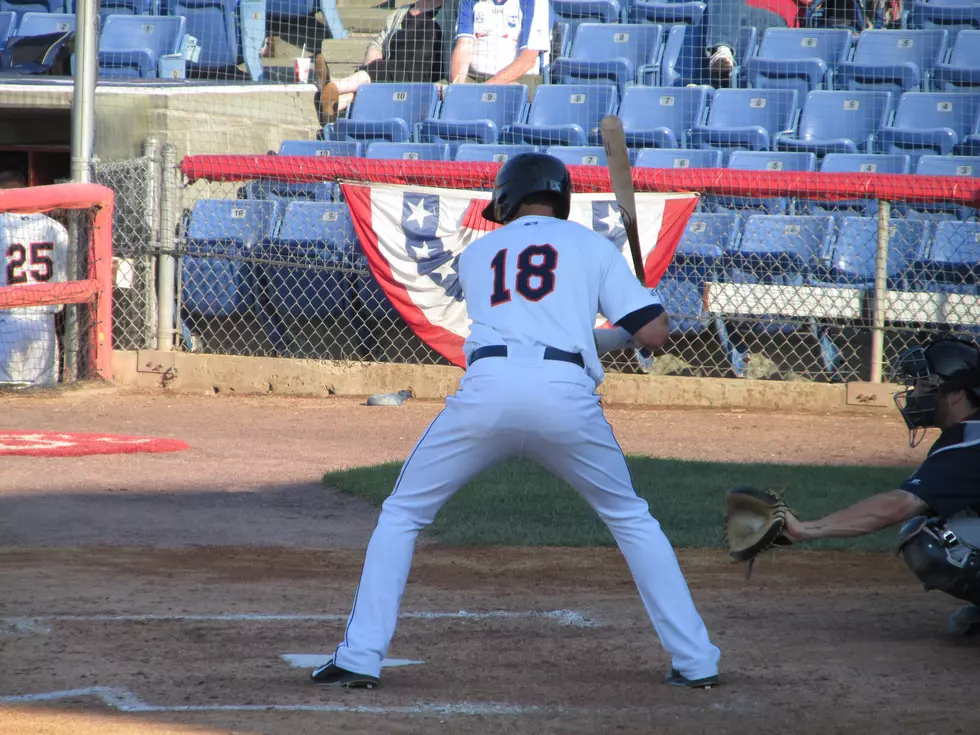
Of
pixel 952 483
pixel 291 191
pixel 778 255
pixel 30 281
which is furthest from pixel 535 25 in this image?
pixel 952 483

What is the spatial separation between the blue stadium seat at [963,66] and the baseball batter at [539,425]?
1010 centimetres

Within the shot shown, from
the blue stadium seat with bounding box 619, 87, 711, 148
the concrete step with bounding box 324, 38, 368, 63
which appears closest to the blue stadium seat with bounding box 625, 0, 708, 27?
the blue stadium seat with bounding box 619, 87, 711, 148

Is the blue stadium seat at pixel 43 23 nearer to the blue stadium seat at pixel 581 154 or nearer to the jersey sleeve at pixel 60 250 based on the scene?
the jersey sleeve at pixel 60 250

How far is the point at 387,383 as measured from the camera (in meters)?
10.8

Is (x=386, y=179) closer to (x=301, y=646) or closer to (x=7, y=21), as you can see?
(x=301, y=646)

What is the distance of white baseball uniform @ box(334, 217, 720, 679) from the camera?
3.45 m

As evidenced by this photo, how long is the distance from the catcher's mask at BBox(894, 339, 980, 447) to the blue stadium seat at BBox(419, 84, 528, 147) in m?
8.83

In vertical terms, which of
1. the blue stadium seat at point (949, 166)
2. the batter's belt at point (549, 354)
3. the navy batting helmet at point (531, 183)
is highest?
the navy batting helmet at point (531, 183)

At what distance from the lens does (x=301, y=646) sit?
4.08 meters

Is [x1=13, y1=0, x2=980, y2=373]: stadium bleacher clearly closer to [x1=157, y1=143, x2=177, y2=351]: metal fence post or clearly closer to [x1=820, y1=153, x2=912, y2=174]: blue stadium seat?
[x1=820, y1=153, x2=912, y2=174]: blue stadium seat

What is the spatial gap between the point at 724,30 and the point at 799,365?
16.3ft

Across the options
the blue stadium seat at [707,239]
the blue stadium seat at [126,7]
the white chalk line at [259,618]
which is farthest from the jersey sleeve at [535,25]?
the white chalk line at [259,618]

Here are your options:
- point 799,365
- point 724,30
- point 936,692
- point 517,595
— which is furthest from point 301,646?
point 724,30

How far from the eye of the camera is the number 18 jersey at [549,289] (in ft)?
11.5
